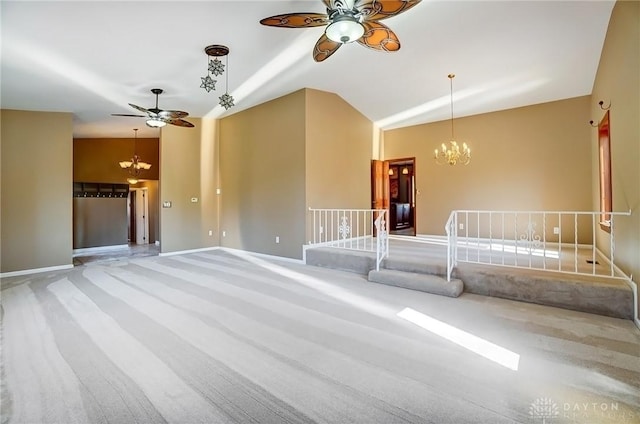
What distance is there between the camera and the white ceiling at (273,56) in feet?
12.1

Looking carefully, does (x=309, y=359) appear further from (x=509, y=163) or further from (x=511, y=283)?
(x=509, y=163)

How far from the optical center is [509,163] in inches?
273

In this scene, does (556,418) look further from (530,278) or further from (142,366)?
(142,366)

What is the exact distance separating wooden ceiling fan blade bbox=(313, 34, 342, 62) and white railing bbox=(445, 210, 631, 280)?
267 centimetres

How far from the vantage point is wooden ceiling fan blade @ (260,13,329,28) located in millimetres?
2926

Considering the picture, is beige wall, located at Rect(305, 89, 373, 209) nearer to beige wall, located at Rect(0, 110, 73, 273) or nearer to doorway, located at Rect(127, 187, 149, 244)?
beige wall, located at Rect(0, 110, 73, 273)

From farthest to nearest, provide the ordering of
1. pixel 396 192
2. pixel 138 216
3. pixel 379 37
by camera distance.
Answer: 1. pixel 396 192
2. pixel 138 216
3. pixel 379 37

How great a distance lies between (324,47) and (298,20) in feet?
2.00

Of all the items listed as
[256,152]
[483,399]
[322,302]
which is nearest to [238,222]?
[256,152]

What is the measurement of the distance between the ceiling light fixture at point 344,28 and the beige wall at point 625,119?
2.64 metres

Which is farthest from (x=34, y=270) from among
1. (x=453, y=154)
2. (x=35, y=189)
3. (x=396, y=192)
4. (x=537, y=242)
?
(x=396, y=192)

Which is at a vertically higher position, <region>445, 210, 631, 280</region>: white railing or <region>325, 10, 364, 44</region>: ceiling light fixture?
<region>325, 10, 364, 44</region>: ceiling light fixture

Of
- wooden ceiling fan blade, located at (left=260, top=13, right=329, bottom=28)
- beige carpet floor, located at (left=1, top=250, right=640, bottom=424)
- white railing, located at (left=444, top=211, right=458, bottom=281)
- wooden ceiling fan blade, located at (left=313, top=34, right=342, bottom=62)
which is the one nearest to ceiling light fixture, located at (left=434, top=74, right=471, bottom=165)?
white railing, located at (left=444, top=211, right=458, bottom=281)

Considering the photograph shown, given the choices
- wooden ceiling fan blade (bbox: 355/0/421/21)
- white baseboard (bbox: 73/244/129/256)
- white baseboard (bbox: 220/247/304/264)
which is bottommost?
white baseboard (bbox: 73/244/129/256)
